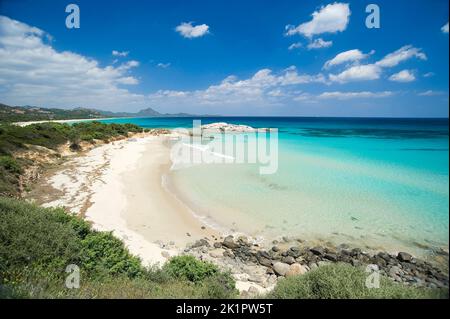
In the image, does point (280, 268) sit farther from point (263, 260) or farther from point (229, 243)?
point (229, 243)

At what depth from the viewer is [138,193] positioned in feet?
42.7

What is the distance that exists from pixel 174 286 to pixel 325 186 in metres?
12.8

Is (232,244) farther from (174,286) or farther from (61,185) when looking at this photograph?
(61,185)

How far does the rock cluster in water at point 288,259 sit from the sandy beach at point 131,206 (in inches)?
43.3

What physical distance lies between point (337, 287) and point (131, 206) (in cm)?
960

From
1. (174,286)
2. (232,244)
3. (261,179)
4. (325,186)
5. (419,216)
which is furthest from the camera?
(261,179)

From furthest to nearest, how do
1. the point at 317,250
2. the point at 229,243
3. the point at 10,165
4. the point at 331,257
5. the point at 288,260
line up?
the point at 10,165
the point at 229,243
the point at 317,250
the point at 331,257
the point at 288,260

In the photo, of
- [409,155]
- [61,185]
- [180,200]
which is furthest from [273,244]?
[409,155]

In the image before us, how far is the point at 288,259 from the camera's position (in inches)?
295

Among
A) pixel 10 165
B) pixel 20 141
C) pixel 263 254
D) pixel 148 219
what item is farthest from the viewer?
pixel 20 141

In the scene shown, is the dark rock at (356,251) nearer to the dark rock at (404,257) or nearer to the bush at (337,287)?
the dark rock at (404,257)

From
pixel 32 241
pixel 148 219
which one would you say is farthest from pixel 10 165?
pixel 32 241

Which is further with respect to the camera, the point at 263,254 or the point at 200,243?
the point at 200,243
